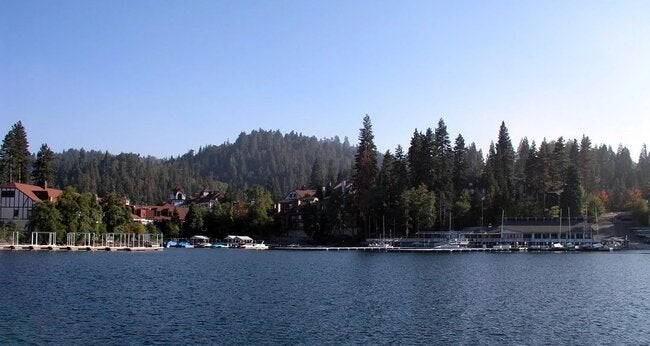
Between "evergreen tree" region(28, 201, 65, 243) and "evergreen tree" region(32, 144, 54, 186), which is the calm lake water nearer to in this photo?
"evergreen tree" region(28, 201, 65, 243)

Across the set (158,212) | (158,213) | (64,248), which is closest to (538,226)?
(64,248)

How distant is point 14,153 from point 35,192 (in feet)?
37.4

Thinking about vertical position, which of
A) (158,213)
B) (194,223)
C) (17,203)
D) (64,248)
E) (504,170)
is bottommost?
(64,248)

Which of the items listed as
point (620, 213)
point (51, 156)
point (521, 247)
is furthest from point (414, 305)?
point (620, 213)

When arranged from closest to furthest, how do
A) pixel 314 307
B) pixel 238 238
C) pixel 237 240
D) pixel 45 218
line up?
pixel 314 307
pixel 45 218
pixel 238 238
pixel 237 240

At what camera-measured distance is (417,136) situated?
130 metres

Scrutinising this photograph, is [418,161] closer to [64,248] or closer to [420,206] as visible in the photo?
[420,206]

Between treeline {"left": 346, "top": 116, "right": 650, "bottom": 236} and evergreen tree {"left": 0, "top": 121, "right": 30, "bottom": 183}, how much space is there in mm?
61438

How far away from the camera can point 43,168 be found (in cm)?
11881

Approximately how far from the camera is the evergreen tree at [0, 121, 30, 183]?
11306 centimetres

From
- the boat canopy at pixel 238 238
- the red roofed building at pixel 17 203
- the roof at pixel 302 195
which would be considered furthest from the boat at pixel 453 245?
the red roofed building at pixel 17 203

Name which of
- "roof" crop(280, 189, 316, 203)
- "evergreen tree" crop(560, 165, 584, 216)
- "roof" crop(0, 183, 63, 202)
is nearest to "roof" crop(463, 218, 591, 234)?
"evergreen tree" crop(560, 165, 584, 216)

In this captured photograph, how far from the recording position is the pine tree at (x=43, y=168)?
388ft

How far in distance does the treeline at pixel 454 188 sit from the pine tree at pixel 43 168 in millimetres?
58050
